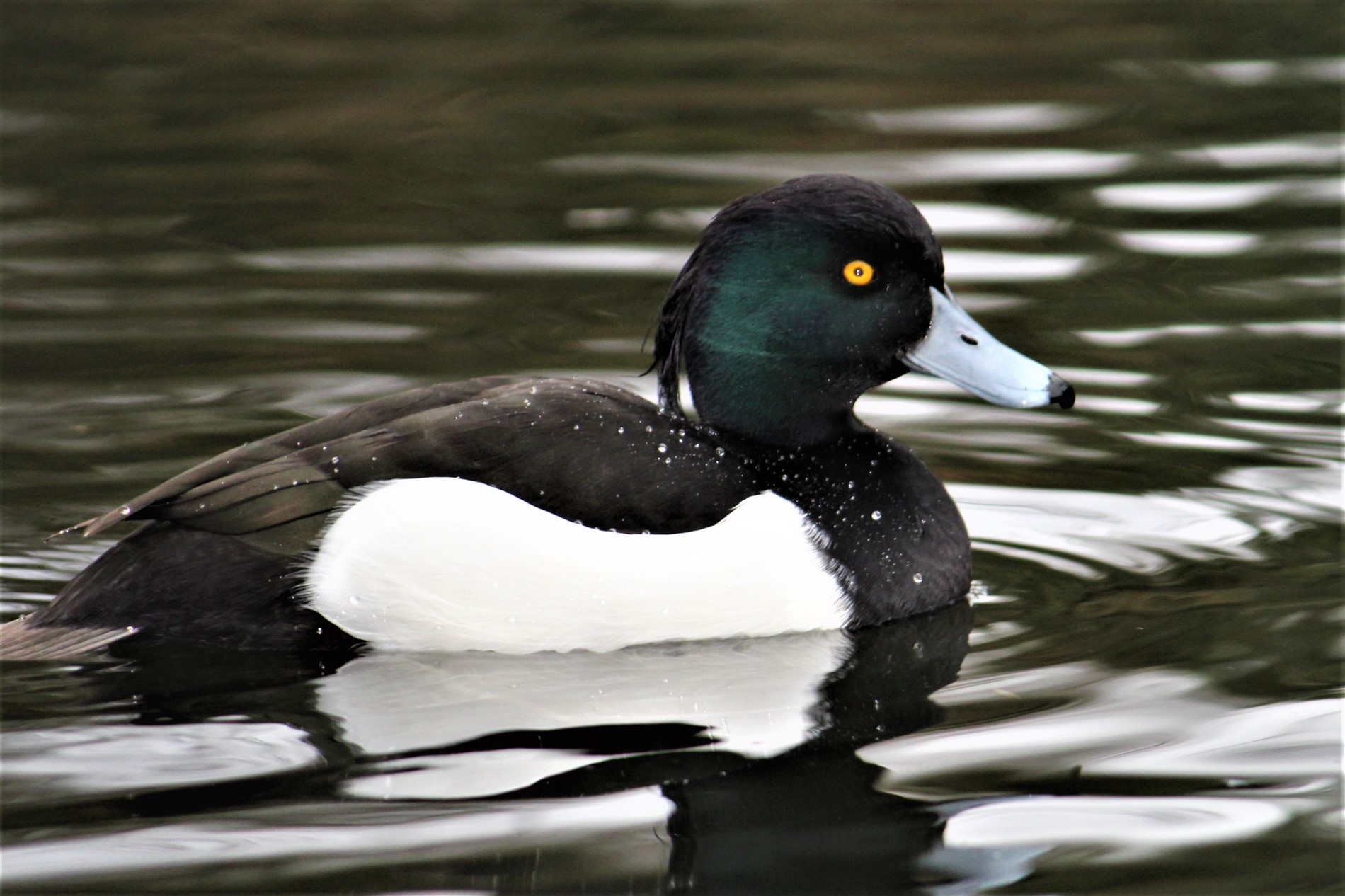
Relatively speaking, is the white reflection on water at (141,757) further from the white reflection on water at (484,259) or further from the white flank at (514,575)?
the white reflection on water at (484,259)

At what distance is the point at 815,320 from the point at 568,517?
3.46 ft

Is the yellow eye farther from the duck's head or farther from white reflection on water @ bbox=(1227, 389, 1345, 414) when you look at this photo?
white reflection on water @ bbox=(1227, 389, 1345, 414)

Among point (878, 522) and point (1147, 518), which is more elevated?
point (878, 522)

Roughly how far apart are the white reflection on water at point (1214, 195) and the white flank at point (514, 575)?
5206mm

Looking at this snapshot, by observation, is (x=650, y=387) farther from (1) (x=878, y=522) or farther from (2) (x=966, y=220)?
(2) (x=966, y=220)

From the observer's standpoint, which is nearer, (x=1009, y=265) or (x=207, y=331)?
(x=207, y=331)

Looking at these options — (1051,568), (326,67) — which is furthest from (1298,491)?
(326,67)

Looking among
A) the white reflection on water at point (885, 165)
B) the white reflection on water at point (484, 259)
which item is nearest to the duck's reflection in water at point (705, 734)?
the white reflection on water at point (484, 259)

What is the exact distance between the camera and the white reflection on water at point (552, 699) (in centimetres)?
444

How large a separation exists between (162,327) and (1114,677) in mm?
4743

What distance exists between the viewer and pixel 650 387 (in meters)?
7.52

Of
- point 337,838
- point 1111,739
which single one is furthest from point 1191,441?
point 337,838

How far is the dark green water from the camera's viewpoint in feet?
13.4

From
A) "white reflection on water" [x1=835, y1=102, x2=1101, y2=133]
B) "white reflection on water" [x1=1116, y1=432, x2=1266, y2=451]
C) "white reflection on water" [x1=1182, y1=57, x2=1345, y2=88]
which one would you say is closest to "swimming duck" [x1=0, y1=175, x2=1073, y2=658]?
"white reflection on water" [x1=1116, y1=432, x2=1266, y2=451]
